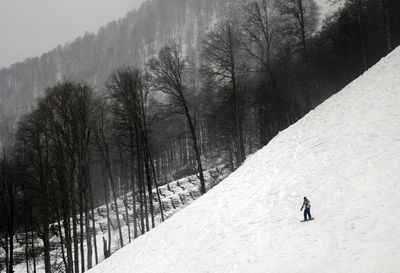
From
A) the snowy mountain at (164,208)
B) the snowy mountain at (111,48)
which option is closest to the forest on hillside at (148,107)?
the snowy mountain at (164,208)

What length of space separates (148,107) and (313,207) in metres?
17.6

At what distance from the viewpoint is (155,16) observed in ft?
559

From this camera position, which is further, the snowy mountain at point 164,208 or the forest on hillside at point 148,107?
the snowy mountain at point 164,208

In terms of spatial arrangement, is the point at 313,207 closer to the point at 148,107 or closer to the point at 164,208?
the point at 148,107

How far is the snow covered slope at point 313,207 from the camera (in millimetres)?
7703

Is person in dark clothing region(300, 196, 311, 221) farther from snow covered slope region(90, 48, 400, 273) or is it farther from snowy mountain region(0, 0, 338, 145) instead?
snowy mountain region(0, 0, 338, 145)

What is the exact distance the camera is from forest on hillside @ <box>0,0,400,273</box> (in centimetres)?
2077

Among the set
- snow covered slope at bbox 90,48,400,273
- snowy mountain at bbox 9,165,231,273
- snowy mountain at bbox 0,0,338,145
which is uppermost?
snowy mountain at bbox 0,0,338,145

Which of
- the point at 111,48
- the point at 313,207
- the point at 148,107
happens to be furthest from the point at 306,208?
the point at 111,48

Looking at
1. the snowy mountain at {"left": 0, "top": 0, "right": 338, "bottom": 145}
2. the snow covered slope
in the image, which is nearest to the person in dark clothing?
the snow covered slope

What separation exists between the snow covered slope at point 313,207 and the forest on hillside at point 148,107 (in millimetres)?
6631

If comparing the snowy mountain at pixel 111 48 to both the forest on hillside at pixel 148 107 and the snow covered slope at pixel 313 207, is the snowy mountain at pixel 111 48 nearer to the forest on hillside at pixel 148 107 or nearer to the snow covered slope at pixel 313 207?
the forest on hillside at pixel 148 107

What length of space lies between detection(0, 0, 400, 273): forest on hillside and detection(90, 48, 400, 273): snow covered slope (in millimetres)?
6631

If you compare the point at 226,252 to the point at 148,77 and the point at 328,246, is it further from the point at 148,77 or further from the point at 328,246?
the point at 148,77
